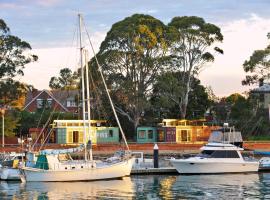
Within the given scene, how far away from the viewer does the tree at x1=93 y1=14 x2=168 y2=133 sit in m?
80.9

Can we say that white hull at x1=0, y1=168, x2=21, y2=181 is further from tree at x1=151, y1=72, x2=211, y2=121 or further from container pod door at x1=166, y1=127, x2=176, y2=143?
tree at x1=151, y1=72, x2=211, y2=121

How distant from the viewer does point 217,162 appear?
50062 millimetres

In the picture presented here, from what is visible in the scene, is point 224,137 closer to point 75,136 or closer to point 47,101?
point 75,136

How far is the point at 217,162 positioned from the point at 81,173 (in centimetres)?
1130

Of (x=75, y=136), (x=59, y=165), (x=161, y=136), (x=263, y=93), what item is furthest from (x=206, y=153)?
(x=263, y=93)

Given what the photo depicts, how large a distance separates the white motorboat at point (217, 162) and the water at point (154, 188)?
3.48 feet

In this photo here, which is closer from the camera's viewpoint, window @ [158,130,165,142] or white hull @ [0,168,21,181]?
white hull @ [0,168,21,181]

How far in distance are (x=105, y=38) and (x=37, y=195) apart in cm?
4650

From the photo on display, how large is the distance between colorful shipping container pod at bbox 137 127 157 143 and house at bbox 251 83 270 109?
1845 centimetres

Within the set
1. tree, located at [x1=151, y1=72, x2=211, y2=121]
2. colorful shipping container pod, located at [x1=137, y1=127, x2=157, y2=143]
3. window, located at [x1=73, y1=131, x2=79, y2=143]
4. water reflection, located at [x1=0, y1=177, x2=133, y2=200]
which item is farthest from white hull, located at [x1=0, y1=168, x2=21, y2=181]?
tree, located at [x1=151, y1=72, x2=211, y2=121]

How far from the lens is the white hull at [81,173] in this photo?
45.5 m

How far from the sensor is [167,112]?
92125 mm

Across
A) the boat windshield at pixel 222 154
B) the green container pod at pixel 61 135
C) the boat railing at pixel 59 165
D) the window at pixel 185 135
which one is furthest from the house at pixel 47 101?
the boat railing at pixel 59 165

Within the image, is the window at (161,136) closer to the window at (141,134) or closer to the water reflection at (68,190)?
the window at (141,134)
